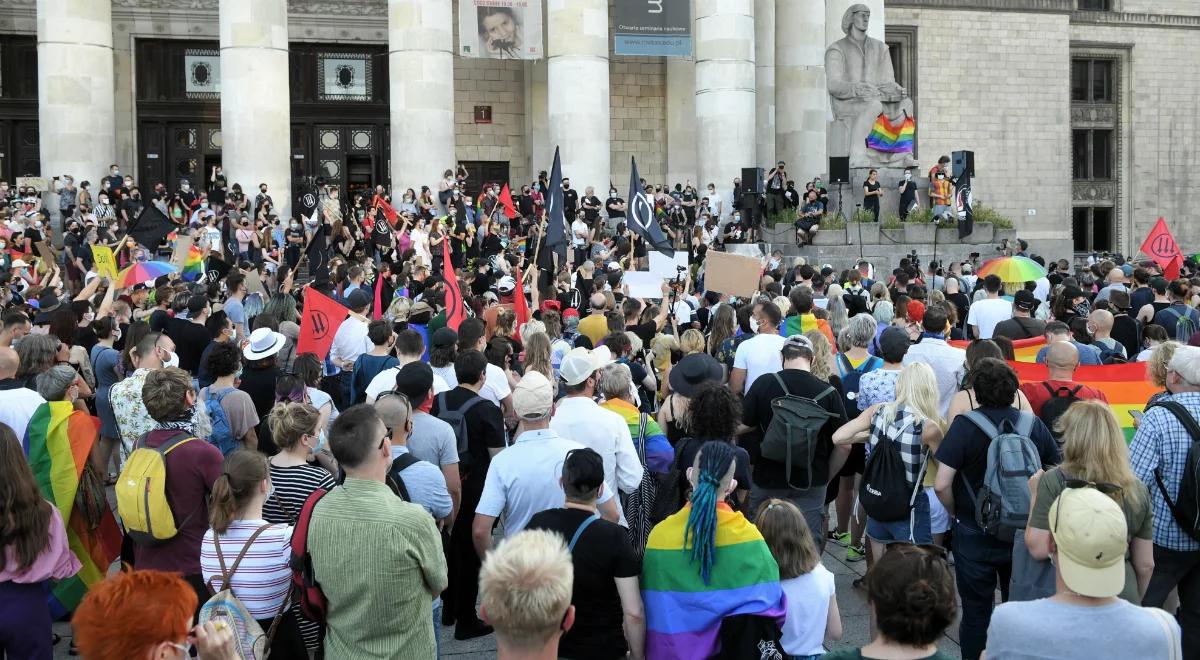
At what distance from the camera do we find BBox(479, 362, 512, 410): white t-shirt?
27.7 ft

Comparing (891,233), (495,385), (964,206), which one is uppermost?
(964,206)

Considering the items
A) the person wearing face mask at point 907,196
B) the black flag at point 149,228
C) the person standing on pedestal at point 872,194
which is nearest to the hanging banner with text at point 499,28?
the person standing on pedestal at point 872,194

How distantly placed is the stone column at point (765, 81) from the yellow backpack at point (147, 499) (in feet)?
105

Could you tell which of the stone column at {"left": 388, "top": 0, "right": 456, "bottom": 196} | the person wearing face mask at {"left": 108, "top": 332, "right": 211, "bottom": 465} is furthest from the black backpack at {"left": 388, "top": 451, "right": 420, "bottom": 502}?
the stone column at {"left": 388, "top": 0, "right": 456, "bottom": 196}

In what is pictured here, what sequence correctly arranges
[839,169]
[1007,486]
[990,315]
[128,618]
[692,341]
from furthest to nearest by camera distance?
[839,169]
[990,315]
[692,341]
[1007,486]
[128,618]

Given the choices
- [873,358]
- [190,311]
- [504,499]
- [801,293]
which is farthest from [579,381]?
[190,311]

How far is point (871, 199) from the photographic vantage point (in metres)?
26.1

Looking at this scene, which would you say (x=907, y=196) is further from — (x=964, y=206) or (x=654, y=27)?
(x=654, y=27)

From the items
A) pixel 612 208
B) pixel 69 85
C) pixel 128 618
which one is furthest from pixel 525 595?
pixel 69 85

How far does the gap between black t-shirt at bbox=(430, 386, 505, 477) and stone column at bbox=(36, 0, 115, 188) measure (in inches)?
965

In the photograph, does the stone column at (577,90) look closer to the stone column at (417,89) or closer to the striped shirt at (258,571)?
the stone column at (417,89)

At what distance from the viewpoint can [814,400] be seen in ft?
24.6

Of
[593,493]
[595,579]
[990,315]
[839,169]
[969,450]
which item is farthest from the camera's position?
[839,169]

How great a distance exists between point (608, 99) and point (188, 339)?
23.3m
